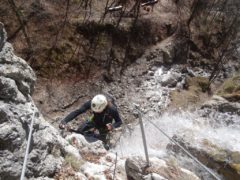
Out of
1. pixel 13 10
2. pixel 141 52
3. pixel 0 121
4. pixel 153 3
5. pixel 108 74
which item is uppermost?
pixel 153 3

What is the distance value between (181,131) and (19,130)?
18.3 feet

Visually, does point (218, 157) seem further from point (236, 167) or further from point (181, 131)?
point (181, 131)

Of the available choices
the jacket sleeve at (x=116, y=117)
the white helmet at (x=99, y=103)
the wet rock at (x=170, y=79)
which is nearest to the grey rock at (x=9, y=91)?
the white helmet at (x=99, y=103)

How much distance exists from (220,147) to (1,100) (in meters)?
5.67

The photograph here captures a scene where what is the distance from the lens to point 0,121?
4750 mm

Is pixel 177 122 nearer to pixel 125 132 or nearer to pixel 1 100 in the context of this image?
pixel 125 132

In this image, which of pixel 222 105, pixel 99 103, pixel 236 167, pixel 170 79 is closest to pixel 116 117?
pixel 99 103

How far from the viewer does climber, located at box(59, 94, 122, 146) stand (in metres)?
7.96

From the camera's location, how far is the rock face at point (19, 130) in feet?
15.4

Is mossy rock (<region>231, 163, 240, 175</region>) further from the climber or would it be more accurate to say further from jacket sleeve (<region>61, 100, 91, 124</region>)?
jacket sleeve (<region>61, 100, 91, 124</region>)

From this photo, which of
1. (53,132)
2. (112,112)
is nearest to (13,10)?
(112,112)

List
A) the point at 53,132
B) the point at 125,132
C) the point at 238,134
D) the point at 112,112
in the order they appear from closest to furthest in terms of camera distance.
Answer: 1. the point at 53,132
2. the point at 112,112
3. the point at 238,134
4. the point at 125,132

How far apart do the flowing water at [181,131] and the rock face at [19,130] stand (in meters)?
3.24

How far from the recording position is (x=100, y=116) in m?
8.28
